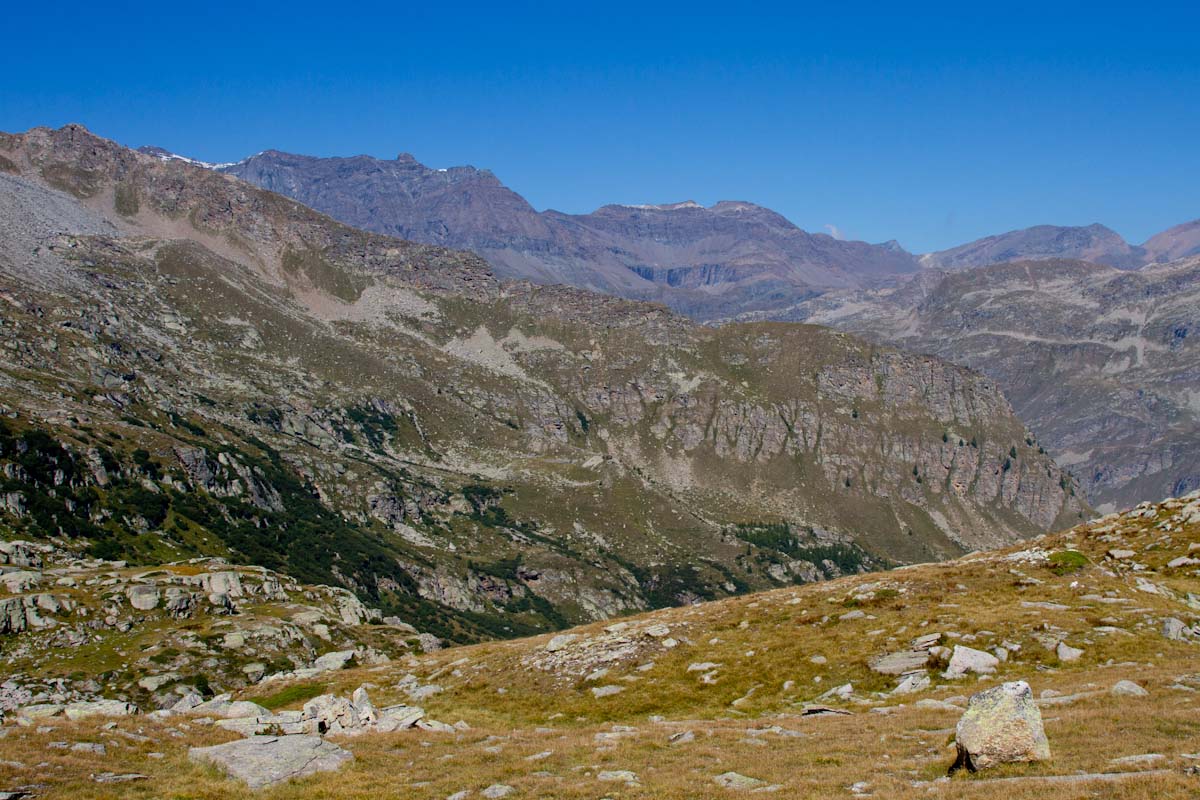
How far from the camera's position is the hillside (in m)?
23.5

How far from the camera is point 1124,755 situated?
2247cm

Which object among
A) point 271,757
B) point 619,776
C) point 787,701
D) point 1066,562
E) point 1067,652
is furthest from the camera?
point 1066,562

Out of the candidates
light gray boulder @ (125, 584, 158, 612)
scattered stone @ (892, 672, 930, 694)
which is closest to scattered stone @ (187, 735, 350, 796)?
scattered stone @ (892, 672, 930, 694)

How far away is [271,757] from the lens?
2672 centimetres

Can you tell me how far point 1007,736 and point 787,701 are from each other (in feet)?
61.6

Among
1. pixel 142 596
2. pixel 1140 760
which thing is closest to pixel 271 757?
pixel 1140 760

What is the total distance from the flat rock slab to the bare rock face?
19.6 m

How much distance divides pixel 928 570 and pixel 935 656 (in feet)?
71.7

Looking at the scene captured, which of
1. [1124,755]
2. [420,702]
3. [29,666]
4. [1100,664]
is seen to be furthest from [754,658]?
[29,666]

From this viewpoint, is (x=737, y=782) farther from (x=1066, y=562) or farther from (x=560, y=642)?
(x=1066, y=562)

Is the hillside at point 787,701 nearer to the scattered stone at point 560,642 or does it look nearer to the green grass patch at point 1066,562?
the green grass patch at point 1066,562

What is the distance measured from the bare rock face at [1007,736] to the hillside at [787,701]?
0.49m

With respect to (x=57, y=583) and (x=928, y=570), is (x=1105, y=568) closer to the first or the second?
(x=928, y=570)

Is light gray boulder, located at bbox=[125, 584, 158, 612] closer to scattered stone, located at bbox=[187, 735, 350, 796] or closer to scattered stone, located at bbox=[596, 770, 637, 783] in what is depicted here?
scattered stone, located at bbox=[187, 735, 350, 796]
